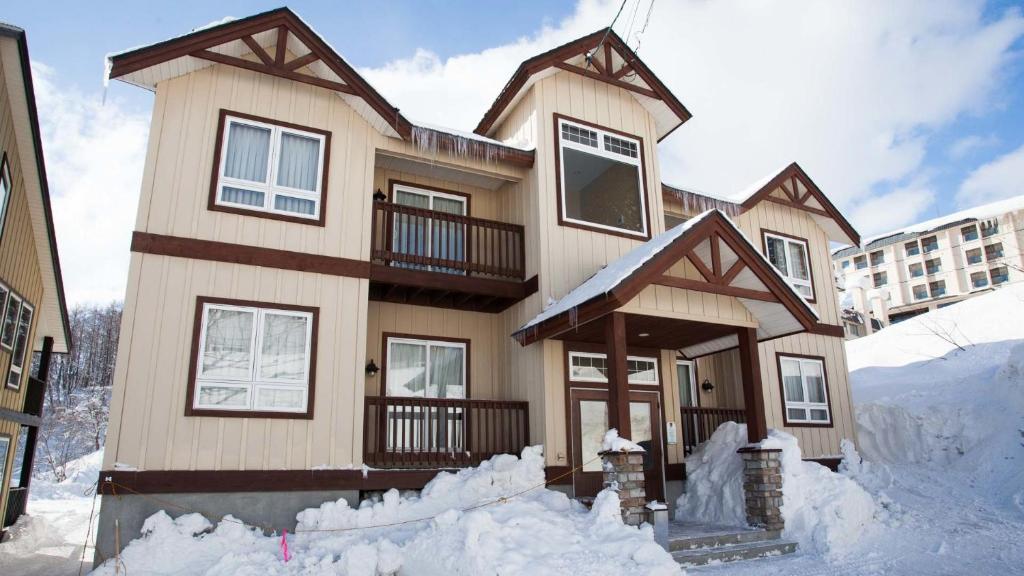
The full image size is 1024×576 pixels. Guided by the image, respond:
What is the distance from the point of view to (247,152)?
9875 millimetres

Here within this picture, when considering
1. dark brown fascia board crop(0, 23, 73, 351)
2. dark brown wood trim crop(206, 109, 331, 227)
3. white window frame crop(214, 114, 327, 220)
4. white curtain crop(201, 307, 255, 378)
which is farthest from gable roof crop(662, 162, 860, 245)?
dark brown fascia board crop(0, 23, 73, 351)

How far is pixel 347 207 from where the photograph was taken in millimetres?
10289

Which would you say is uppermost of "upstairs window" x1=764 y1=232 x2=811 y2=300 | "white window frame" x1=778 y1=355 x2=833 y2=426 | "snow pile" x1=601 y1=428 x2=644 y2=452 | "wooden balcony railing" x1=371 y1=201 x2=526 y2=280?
"upstairs window" x1=764 y1=232 x2=811 y2=300

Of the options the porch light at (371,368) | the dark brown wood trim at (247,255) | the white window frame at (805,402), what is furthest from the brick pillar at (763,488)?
the dark brown wood trim at (247,255)

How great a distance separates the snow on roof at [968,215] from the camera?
168 feet

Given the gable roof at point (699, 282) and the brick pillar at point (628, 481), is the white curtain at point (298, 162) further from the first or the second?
the brick pillar at point (628, 481)

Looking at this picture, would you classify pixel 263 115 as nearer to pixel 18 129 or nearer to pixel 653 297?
pixel 18 129

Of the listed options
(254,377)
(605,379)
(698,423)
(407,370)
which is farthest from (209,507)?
(698,423)

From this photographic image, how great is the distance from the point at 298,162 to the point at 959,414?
1499cm

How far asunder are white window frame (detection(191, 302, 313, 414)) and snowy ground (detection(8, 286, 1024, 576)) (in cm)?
148

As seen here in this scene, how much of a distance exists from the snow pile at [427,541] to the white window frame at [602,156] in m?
5.03

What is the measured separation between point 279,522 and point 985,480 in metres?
13.1

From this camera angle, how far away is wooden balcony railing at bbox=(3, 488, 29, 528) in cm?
1292

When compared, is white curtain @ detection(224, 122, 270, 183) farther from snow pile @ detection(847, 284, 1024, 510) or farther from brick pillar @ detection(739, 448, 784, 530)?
snow pile @ detection(847, 284, 1024, 510)
